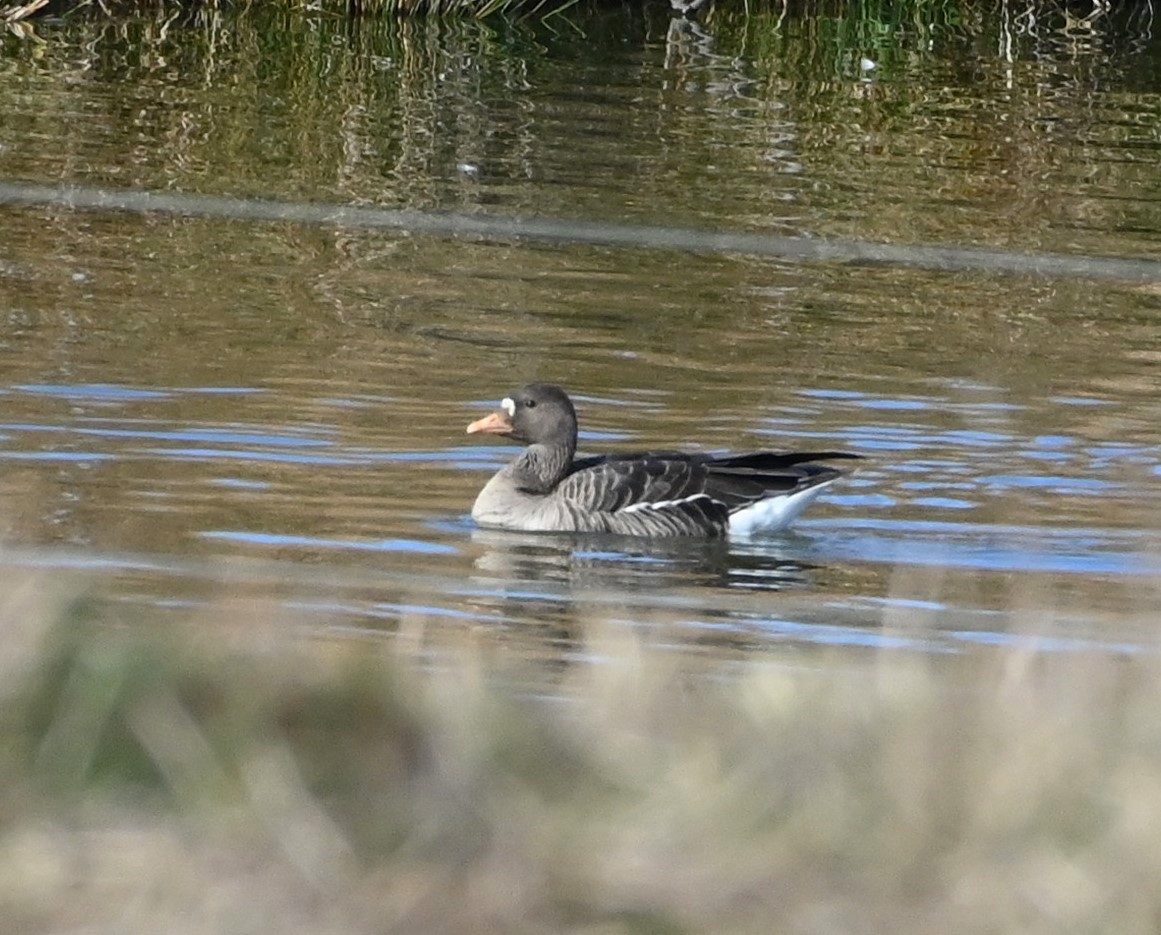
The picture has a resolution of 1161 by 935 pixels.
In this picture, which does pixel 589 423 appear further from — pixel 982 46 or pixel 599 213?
pixel 982 46

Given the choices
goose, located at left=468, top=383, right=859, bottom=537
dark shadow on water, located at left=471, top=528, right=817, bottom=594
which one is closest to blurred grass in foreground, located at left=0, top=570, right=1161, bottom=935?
dark shadow on water, located at left=471, top=528, right=817, bottom=594

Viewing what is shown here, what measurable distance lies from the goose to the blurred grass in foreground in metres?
4.53

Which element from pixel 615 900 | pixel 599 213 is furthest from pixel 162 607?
pixel 599 213

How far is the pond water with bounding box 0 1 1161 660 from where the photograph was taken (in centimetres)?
879

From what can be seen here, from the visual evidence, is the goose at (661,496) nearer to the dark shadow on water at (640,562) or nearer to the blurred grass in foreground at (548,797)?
the dark shadow on water at (640,562)

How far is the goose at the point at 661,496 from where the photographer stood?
9.80m

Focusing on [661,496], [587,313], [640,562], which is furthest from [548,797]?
[587,313]

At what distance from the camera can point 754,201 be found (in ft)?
59.2

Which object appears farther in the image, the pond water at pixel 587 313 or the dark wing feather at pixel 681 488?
the dark wing feather at pixel 681 488

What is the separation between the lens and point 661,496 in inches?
388

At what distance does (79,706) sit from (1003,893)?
1863 millimetres

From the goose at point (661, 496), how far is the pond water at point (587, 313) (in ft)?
0.52

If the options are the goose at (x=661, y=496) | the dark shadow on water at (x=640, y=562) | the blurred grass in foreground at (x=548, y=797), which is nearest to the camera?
the blurred grass in foreground at (x=548, y=797)

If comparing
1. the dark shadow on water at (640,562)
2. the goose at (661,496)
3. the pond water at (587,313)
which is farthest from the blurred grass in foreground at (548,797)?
the goose at (661,496)
